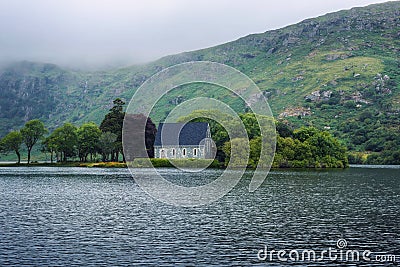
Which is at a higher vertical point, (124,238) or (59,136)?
(59,136)

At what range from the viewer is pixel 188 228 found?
35.6m

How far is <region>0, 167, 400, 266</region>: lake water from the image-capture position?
88.4 feet

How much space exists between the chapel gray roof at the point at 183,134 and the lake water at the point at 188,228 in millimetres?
82375

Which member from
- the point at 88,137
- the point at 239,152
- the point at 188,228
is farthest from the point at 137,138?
the point at 188,228

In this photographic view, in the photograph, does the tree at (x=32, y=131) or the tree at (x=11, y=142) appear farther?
the tree at (x=32, y=131)

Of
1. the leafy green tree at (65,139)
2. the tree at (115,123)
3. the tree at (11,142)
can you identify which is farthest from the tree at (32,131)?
the tree at (115,123)

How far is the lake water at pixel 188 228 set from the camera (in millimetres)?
26953

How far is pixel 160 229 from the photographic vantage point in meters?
35.1

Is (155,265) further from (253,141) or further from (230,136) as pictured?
(230,136)

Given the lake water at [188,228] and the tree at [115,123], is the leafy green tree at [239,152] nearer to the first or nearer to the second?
the tree at [115,123]

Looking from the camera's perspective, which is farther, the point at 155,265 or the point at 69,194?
the point at 69,194

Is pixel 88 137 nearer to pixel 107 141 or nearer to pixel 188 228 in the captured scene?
pixel 107 141

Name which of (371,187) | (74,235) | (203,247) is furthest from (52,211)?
(371,187)

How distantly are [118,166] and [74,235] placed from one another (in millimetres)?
99076
